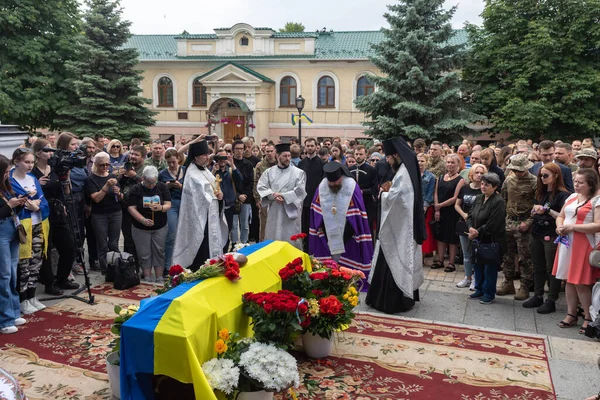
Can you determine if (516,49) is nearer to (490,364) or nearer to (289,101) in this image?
(289,101)

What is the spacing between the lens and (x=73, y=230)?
288 inches

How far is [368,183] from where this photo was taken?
1001cm

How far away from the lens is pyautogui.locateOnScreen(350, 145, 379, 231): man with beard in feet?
32.4

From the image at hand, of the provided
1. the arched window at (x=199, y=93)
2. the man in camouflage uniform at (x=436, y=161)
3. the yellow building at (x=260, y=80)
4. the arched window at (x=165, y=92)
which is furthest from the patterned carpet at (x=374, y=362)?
the arched window at (x=165, y=92)

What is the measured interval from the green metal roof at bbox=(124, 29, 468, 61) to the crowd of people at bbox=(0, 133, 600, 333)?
2037cm

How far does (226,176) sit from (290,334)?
519 cm

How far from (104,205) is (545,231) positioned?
645 centimetres

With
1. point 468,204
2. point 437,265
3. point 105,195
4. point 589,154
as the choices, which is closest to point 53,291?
point 105,195

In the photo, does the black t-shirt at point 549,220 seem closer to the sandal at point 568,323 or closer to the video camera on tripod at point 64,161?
the sandal at point 568,323

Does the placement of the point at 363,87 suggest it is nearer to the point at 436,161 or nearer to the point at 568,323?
the point at 436,161

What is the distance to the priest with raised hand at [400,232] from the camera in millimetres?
6684

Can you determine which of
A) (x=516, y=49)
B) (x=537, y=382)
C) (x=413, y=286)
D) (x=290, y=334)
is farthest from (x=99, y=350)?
(x=516, y=49)

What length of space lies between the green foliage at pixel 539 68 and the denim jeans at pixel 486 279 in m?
16.4

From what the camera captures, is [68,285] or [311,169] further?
[311,169]
